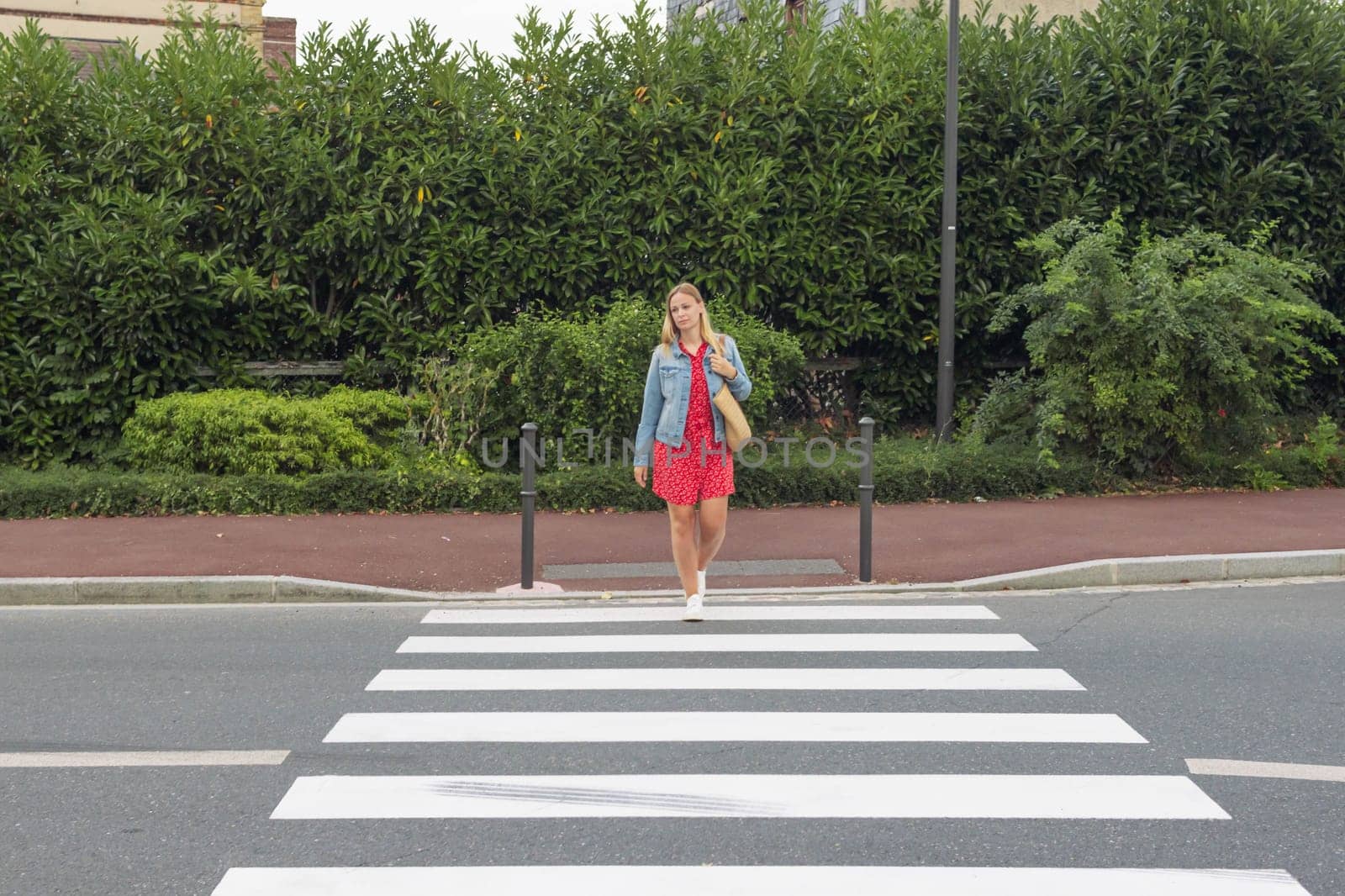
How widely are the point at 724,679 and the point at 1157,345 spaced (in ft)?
25.1

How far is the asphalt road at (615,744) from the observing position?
452cm

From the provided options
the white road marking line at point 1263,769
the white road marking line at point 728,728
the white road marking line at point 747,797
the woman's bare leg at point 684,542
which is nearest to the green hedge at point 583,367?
the woman's bare leg at point 684,542

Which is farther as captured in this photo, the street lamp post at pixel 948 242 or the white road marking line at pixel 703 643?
the street lamp post at pixel 948 242

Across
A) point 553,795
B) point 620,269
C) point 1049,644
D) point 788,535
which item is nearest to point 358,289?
point 620,269

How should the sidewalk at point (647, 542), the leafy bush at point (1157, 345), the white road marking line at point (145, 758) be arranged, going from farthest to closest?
the leafy bush at point (1157, 345) → the sidewalk at point (647, 542) → the white road marking line at point (145, 758)

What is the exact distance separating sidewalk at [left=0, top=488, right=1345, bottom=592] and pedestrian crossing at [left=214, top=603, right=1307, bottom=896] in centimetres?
132

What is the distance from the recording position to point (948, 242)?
45.1 feet

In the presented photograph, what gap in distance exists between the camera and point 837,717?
6.09m

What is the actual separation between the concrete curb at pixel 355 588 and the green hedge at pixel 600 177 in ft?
16.3

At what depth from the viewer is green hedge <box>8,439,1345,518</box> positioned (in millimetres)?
11875

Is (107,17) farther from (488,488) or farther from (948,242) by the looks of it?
(948,242)

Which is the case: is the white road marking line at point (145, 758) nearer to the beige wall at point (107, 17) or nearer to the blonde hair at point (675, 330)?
the blonde hair at point (675, 330)

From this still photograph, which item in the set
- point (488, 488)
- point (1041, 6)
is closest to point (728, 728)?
point (488, 488)

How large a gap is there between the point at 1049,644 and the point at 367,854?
4.36 m
